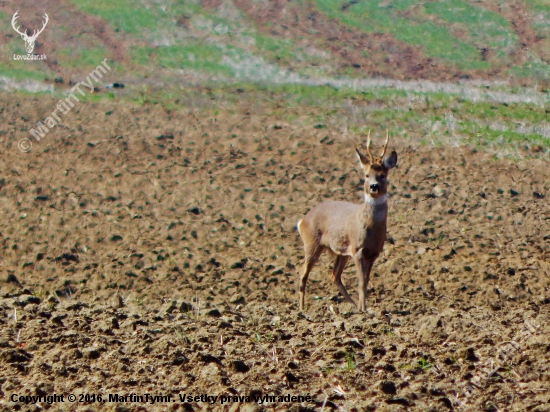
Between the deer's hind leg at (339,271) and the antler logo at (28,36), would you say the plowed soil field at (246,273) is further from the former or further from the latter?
the antler logo at (28,36)

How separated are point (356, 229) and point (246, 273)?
1.99 metres

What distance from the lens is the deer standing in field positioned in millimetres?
9461

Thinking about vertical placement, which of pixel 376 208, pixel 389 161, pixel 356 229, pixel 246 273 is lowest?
pixel 246 273

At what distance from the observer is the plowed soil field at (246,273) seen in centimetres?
663

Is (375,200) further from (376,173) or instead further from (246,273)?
(246,273)

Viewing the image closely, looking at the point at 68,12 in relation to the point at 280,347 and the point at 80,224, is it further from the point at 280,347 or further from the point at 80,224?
the point at 280,347

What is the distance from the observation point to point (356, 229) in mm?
9734

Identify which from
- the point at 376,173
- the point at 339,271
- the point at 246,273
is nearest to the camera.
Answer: the point at 376,173

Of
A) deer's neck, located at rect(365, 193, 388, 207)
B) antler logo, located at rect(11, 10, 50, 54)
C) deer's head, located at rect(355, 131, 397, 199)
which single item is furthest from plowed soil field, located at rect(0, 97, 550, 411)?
antler logo, located at rect(11, 10, 50, 54)

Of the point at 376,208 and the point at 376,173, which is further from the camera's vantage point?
the point at 376,208

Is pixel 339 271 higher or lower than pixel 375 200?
lower

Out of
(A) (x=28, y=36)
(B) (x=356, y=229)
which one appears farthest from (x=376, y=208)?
(A) (x=28, y=36)

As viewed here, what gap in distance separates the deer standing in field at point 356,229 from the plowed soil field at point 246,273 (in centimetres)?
44

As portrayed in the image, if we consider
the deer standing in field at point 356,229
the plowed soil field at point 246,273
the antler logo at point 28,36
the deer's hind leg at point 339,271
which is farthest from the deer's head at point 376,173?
the antler logo at point 28,36
